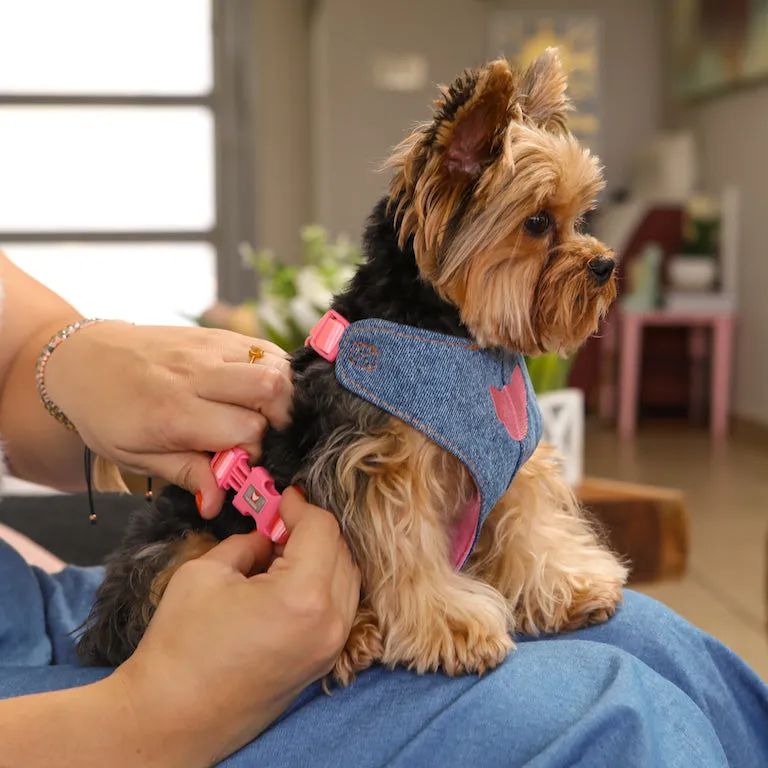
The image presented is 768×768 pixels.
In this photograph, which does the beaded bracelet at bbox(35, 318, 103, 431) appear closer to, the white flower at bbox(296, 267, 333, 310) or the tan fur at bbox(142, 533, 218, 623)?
the tan fur at bbox(142, 533, 218, 623)

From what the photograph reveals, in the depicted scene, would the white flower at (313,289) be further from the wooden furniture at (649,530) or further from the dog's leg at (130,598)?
the dog's leg at (130,598)

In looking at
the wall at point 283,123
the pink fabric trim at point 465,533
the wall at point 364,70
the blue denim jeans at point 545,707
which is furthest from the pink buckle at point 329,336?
the wall at point 283,123

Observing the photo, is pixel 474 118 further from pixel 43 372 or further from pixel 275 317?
pixel 275 317

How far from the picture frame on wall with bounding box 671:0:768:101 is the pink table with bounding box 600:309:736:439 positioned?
1494 millimetres

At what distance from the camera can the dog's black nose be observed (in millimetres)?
1090

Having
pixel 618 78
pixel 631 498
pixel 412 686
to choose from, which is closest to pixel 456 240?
pixel 412 686

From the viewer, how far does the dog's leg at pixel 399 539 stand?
3.12 ft

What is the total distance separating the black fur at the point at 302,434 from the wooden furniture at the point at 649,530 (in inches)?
47.1

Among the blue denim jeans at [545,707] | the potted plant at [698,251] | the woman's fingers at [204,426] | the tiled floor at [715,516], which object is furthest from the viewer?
the potted plant at [698,251]

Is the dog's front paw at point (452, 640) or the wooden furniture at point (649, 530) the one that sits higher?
the dog's front paw at point (452, 640)

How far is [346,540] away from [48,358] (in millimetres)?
389

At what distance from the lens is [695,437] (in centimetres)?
571

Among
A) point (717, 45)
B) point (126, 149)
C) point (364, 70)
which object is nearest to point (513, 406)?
point (126, 149)

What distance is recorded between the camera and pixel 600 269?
1.10 metres
